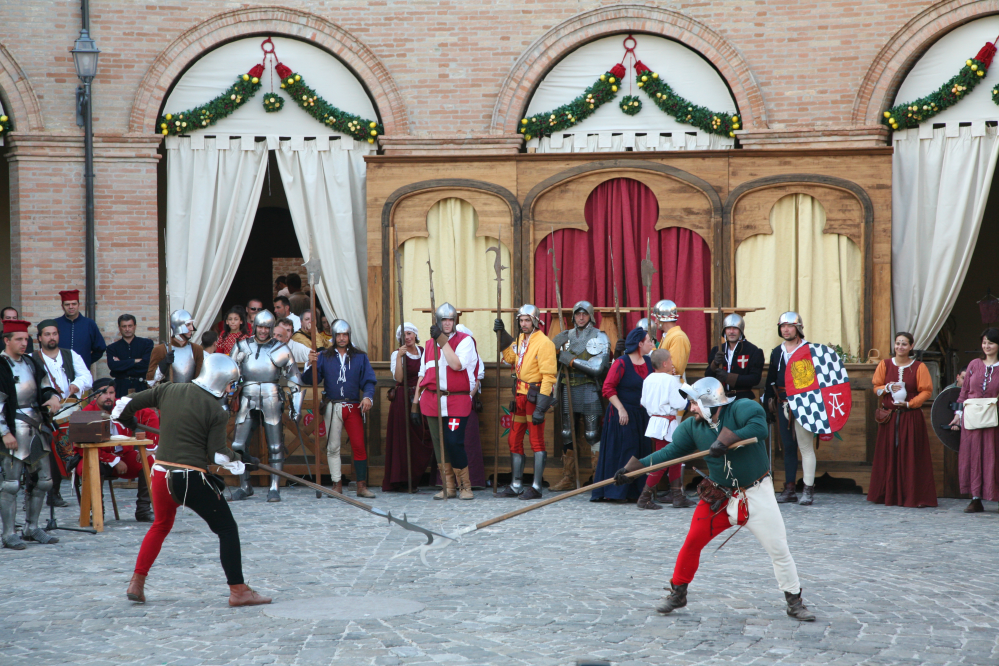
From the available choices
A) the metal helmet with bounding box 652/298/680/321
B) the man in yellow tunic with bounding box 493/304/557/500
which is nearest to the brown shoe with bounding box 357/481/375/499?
the man in yellow tunic with bounding box 493/304/557/500

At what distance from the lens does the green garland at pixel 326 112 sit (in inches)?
496

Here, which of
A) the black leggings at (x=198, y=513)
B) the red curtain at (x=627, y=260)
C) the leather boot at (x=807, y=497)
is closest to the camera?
the black leggings at (x=198, y=513)

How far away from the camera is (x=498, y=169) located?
1196 centimetres

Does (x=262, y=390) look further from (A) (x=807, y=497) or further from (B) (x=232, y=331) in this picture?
(A) (x=807, y=497)

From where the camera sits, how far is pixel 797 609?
5715 millimetres

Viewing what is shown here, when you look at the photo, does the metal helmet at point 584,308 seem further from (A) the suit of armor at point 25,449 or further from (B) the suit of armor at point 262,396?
(A) the suit of armor at point 25,449

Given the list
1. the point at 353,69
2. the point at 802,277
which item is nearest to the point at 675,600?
the point at 802,277

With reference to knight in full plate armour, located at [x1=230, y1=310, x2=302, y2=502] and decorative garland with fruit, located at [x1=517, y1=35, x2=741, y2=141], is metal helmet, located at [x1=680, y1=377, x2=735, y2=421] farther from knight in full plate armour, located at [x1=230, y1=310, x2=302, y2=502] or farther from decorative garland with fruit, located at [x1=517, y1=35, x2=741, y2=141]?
decorative garland with fruit, located at [x1=517, y1=35, x2=741, y2=141]

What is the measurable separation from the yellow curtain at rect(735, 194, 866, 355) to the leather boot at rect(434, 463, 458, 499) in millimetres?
3510

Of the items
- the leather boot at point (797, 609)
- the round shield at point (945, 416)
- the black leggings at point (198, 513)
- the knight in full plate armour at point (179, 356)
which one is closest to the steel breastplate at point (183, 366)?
the knight in full plate armour at point (179, 356)

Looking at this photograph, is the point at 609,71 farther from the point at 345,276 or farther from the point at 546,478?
the point at 546,478

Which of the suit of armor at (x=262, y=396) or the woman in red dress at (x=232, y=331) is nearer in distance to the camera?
the suit of armor at (x=262, y=396)

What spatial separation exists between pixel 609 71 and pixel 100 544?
24.9 ft

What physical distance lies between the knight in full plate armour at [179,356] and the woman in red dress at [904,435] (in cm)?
640
